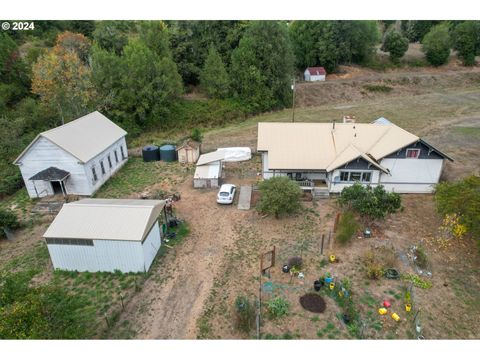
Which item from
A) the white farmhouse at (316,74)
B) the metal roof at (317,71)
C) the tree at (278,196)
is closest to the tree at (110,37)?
the white farmhouse at (316,74)

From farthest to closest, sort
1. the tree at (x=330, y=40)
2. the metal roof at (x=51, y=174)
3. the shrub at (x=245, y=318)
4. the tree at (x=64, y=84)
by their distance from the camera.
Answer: the tree at (x=330, y=40) → the tree at (x=64, y=84) → the metal roof at (x=51, y=174) → the shrub at (x=245, y=318)

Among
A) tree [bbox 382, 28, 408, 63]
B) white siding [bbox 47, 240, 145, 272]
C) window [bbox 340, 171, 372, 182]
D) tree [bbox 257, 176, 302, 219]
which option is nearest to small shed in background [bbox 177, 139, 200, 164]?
tree [bbox 257, 176, 302, 219]

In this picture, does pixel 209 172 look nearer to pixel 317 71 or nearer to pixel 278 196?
pixel 278 196

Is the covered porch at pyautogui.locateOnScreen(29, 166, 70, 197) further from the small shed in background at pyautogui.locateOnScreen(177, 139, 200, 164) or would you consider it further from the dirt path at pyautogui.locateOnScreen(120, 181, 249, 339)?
the small shed in background at pyautogui.locateOnScreen(177, 139, 200, 164)

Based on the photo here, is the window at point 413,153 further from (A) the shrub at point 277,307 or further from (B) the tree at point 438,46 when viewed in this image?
(B) the tree at point 438,46

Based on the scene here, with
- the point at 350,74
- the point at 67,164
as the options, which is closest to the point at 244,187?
the point at 67,164

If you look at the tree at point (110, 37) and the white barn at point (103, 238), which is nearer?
the white barn at point (103, 238)
